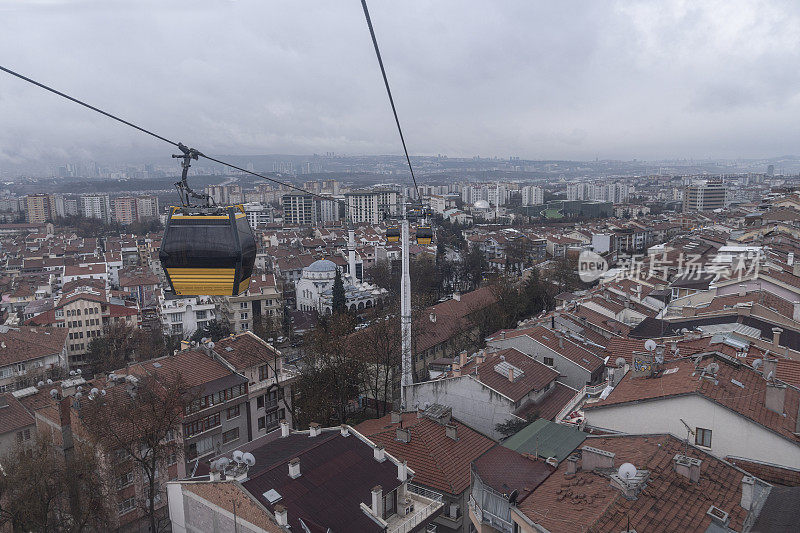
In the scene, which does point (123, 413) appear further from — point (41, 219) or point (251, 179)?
point (251, 179)

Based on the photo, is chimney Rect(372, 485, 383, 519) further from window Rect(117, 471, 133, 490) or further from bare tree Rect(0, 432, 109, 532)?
window Rect(117, 471, 133, 490)

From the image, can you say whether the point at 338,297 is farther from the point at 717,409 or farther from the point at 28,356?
the point at 717,409

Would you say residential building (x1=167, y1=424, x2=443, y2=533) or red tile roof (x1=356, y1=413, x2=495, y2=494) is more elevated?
residential building (x1=167, y1=424, x2=443, y2=533)

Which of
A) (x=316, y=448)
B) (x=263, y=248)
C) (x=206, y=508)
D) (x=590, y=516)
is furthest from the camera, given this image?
(x=263, y=248)

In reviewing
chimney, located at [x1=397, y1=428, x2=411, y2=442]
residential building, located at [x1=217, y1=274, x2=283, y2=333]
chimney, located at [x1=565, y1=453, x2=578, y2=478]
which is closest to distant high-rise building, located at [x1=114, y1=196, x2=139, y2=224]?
residential building, located at [x1=217, y1=274, x2=283, y2=333]

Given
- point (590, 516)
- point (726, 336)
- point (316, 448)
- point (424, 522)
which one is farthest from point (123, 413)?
point (726, 336)
